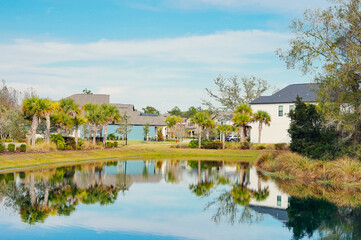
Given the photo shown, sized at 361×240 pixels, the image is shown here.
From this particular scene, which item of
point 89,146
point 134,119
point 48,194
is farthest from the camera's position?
point 134,119

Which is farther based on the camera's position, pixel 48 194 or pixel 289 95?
pixel 289 95

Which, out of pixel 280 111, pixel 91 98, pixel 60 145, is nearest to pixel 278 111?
pixel 280 111

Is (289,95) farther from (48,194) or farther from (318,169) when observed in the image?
(48,194)

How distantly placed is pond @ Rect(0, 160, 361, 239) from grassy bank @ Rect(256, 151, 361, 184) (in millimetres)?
1956

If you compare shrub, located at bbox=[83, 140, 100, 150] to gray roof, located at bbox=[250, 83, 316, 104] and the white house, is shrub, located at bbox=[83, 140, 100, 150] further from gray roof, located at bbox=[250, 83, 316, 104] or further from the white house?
gray roof, located at bbox=[250, 83, 316, 104]

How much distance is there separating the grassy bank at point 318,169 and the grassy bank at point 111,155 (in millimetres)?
16028

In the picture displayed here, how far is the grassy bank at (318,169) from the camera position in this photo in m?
25.9

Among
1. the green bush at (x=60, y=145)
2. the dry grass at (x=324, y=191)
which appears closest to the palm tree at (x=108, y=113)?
the green bush at (x=60, y=145)

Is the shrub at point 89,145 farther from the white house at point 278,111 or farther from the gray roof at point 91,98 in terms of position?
the gray roof at point 91,98

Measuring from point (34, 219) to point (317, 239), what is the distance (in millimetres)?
9718

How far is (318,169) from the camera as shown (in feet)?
91.7

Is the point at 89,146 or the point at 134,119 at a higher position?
the point at 134,119

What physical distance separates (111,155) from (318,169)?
25412mm

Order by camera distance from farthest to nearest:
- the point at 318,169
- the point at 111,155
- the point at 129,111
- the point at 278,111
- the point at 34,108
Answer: the point at 129,111, the point at 278,111, the point at 111,155, the point at 34,108, the point at 318,169
